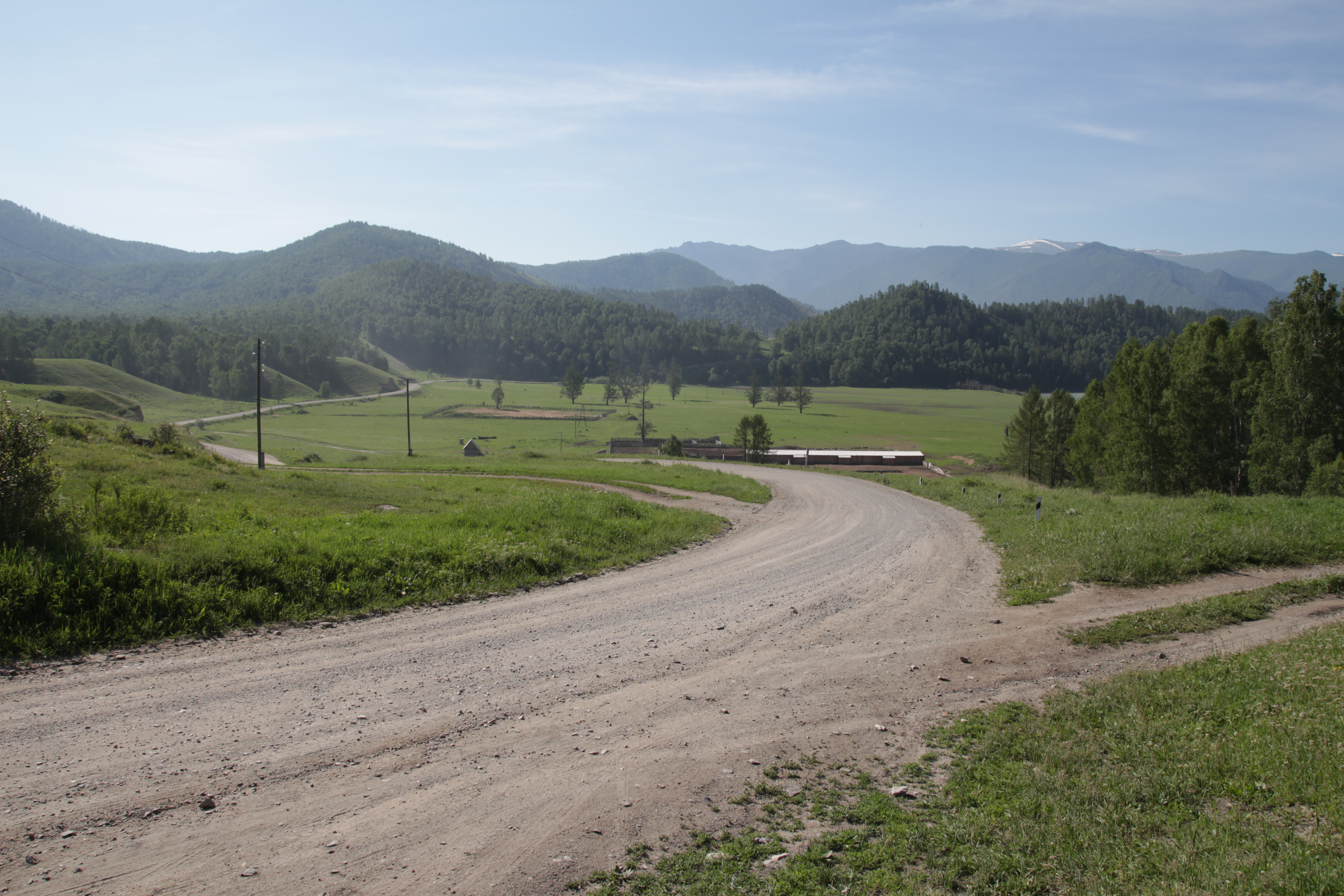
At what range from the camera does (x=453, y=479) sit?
29.5m

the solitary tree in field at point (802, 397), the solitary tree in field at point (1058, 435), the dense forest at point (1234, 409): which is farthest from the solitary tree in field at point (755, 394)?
the dense forest at point (1234, 409)

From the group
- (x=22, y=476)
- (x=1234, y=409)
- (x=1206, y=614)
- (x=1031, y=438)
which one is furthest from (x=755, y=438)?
(x=22, y=476)

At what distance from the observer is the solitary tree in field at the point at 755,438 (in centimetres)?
7744

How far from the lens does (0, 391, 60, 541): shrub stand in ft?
33.6

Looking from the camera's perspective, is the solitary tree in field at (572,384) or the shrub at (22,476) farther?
the solitary tree in field at (572,384)

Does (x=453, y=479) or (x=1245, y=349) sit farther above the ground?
(x=1245, y=349)

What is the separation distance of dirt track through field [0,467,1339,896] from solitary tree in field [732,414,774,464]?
211 feet

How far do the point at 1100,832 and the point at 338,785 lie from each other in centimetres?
629

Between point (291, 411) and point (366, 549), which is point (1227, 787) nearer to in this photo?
point (366, 549)

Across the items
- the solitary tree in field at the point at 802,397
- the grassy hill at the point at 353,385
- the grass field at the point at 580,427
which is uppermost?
the grassy hill at the point at 353,385

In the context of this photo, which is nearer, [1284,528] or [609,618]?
[609,618]

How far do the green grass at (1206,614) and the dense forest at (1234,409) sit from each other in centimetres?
2919

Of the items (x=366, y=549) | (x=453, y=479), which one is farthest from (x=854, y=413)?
(x=366, y=549)

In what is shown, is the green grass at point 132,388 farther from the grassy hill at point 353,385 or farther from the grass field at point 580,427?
the grassy hill at point 353,385
